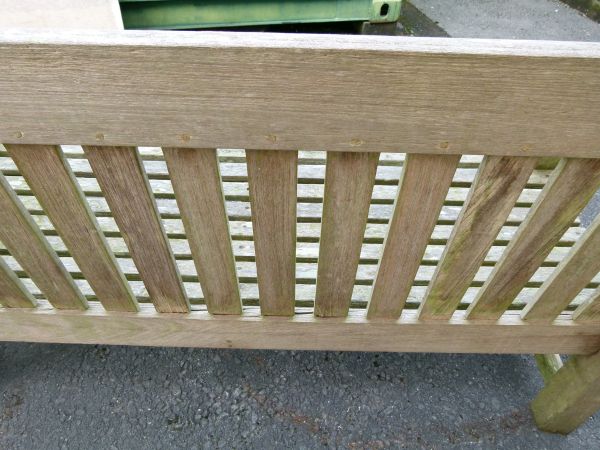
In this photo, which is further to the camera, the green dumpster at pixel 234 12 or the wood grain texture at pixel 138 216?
the green dumpster at pixel 234 12

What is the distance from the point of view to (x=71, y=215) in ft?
3.77

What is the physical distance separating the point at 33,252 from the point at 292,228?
0.69 meters

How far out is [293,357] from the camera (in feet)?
7.09

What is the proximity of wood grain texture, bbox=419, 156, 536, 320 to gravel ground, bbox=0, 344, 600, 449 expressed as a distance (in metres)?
0.70

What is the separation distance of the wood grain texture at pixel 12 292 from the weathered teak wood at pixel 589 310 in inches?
65.5

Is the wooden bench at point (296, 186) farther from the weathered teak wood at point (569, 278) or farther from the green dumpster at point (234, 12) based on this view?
the green dumpster at point (234, 12)

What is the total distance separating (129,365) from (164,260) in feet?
3.38

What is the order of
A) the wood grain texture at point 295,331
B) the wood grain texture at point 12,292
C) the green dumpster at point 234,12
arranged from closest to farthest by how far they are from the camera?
1. the wood grain texture at point 12,292
2. the wood grain texture at point 295,331
3. the green dumpster at point 234,12

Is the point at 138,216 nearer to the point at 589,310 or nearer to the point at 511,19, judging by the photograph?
the point at 589,310

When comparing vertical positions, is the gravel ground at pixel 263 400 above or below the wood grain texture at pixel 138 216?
below

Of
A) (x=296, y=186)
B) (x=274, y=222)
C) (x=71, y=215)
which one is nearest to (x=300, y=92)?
(x=296, y=186)

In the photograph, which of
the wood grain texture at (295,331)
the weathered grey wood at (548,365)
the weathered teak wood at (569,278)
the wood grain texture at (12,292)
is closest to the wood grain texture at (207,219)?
the wood grain texture at (295,331)

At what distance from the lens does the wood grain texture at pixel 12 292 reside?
1377 millimetres

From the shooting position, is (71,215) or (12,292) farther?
(12,292)
